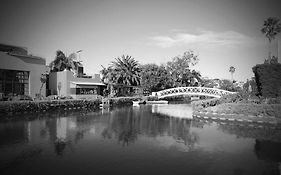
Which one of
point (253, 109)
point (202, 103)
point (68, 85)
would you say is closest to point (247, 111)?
point (253, 109)

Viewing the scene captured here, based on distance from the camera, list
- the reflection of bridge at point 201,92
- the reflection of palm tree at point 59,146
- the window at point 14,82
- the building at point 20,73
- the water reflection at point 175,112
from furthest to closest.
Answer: the reflection of bridge at point 201,92 < the window at point 14,82 < the building at point 20,73 < the water reflection at point 175,112 < the reflection of palm tree at point 59,146

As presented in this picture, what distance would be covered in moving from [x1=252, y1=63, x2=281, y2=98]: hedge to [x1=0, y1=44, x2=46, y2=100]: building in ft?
103

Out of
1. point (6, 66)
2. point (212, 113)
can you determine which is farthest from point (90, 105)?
point (212, 113)

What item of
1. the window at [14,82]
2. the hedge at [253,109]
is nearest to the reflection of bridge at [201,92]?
the hedge at [253,109]

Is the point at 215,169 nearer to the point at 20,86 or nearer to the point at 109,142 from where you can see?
the point at 109,142

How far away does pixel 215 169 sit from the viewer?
300 inches

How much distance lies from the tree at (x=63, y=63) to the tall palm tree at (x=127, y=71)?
10854 millimetres

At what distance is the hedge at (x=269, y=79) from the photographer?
21.5 metres

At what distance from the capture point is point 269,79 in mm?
21781

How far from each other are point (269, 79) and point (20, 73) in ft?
111

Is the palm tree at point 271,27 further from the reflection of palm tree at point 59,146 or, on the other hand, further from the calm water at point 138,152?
the reflection of palm tree at point 59,146

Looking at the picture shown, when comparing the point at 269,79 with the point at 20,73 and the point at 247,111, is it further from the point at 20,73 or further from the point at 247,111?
the point at 20,73

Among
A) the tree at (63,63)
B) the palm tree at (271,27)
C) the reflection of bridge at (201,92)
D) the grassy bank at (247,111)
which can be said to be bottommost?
the grassy bank at (247,111)

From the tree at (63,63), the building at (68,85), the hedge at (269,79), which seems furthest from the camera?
the tree at (63,63)
